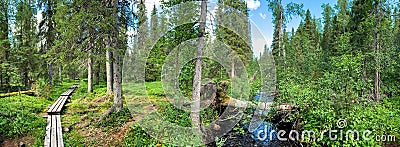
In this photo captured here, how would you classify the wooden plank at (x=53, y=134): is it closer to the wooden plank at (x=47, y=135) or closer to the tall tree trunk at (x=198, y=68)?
the wooden plank at (x=47, y=135)

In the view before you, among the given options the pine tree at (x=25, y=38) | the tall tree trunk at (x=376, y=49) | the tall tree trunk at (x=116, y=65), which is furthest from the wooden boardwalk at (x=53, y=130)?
the tall tree trunk at (x=376, y=49)

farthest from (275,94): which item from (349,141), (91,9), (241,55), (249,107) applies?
(241,55)

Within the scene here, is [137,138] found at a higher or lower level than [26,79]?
lower

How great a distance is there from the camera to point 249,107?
9492 mm

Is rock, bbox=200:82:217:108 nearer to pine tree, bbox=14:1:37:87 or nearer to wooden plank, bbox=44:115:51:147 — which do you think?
wooden plank, bbox=44:115:51:147

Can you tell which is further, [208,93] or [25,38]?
[25,38]

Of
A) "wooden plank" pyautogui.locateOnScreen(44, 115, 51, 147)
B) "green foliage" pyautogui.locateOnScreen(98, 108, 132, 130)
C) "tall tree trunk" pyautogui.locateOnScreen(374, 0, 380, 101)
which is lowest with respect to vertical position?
"wooden plank" pyautogui.locateOnScreen(44, 115, 51, 147)

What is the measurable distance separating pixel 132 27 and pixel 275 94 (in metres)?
7.01

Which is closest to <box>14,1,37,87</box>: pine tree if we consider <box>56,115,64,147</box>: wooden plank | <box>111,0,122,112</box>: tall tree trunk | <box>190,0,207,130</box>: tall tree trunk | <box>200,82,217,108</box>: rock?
<box>56,115,64,147</box>: wooden plank

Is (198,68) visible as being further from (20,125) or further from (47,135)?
(20,125)

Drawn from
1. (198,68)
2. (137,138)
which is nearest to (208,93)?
(198,68)

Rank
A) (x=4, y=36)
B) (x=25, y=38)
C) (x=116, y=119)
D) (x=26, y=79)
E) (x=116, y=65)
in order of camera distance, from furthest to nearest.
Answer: (x=26, y=79) → (x=25, y=38) → (x=4, y=36) → (x=116, y=65) → (x=116, y=119)

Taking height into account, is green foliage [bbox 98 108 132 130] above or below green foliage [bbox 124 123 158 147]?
above

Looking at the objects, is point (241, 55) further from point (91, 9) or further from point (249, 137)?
point (91, 9)
